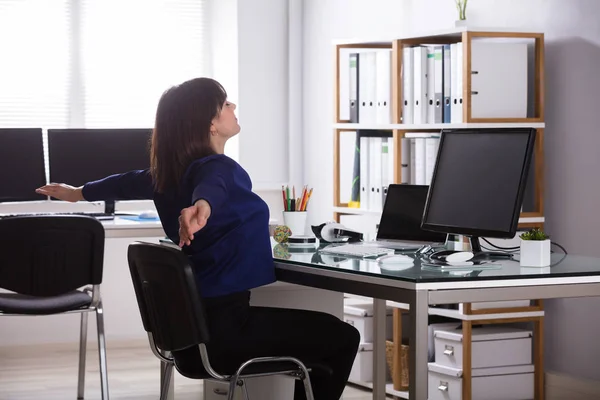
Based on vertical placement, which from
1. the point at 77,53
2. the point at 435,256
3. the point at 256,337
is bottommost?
the point at 256,337

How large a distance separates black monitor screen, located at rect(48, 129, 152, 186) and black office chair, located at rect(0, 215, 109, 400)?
46.5 inches

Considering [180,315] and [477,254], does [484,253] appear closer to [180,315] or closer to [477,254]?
[477,254]

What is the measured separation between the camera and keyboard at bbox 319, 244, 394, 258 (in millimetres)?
2896

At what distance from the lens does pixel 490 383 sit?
13.0 feet

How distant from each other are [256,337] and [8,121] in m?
3.32

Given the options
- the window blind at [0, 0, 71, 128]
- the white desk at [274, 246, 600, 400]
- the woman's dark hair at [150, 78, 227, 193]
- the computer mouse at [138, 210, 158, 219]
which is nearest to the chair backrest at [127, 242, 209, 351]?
the woman's dark hair at [150, 78, 227, 193]

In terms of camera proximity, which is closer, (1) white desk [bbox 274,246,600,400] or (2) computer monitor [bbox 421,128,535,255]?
(1) white desk [bbox 274,246,600,400]

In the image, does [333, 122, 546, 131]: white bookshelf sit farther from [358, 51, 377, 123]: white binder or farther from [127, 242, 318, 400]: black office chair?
[127, 242, 318, 400]: black office chair

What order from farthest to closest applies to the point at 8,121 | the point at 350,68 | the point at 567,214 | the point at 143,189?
the point at 8,121 → the point at 350,68 → the point at 567,214 → the point at 143,189

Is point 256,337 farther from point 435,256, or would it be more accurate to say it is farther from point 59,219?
point 59,219

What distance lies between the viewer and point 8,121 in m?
5.48

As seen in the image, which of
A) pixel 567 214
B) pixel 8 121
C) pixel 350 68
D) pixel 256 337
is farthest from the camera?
pixel 8 121

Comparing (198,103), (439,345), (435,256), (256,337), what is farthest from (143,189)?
(439,345)

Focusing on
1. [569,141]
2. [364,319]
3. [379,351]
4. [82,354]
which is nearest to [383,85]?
[569,141]
